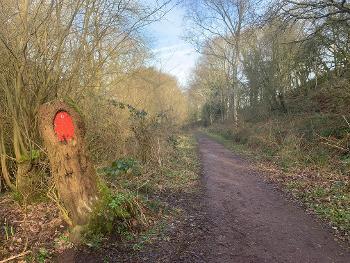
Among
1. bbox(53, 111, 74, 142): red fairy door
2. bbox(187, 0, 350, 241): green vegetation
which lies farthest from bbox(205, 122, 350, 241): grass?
bbox(53, 111, 74, 142): red fairy door

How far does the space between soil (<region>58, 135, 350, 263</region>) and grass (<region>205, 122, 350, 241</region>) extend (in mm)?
359

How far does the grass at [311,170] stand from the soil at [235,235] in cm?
36

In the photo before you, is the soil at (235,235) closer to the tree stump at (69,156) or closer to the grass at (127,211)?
the grass at (127,211)

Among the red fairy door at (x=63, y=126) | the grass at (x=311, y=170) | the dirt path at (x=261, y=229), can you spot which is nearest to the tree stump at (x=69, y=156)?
the red fairy door at (x=63, y=126)

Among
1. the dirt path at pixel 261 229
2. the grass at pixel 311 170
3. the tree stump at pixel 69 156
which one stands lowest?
the dirt path at pixel 261 229

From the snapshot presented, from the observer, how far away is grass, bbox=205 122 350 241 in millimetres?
6551

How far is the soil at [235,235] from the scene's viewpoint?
15.4ft

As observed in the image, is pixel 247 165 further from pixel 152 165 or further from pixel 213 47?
pixel 213 47

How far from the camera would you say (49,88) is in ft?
22.6

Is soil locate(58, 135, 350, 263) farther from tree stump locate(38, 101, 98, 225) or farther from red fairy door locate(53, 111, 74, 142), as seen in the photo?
red fairy door locate(53, 111, 74, 142)

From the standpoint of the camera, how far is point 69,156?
491 centimetres

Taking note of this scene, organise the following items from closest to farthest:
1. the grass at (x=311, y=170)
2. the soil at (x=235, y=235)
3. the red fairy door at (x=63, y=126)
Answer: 1. the soil at (x=235, y=235)
2. the red fairy door at (x=63, y=126)
3. the grass at (x=311, y=170)

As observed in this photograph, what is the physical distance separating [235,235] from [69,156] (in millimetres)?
2971

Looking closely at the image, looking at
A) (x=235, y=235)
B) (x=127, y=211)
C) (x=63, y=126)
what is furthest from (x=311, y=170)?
(x=63, y=126)
